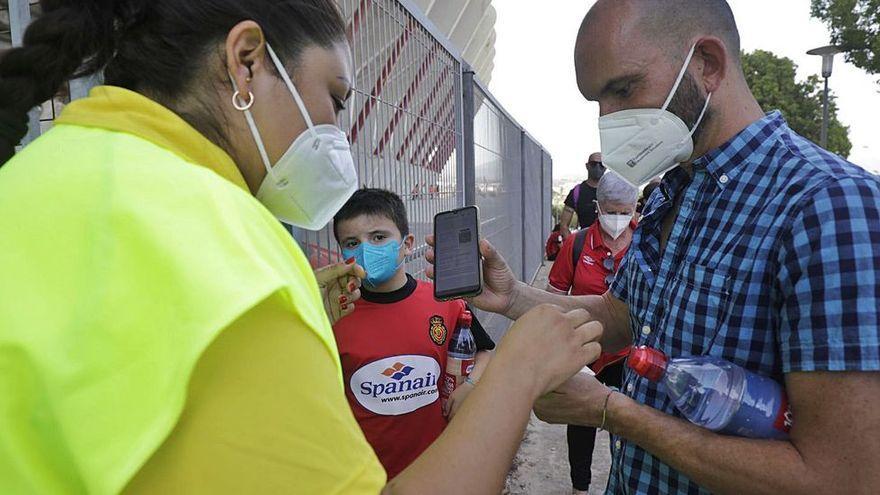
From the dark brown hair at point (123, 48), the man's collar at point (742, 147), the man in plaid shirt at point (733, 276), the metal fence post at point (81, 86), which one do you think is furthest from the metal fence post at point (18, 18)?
the man's collar at point (742, 147)

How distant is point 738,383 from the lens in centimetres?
132

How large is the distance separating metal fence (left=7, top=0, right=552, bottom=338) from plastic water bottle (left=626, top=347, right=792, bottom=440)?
4.61 feet

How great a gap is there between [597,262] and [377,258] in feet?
6.76

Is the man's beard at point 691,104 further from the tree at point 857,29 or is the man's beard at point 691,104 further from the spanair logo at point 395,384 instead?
the tree at point 857,29

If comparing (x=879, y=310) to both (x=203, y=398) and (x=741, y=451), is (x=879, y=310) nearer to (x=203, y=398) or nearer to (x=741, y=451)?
(x=741, y=451)

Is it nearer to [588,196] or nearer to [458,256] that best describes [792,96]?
[588,196]

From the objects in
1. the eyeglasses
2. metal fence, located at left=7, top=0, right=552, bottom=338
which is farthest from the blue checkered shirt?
the eyeglasses

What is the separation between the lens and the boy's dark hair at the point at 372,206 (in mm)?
2502

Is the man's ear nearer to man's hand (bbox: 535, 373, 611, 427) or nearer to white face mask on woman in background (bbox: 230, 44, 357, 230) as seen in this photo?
man's hand (bbox: 535, 373, 611, 427)

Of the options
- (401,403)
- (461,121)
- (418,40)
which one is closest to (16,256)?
(401,403)

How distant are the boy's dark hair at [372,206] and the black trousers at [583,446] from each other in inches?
79.6

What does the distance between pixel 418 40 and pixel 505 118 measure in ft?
13.7

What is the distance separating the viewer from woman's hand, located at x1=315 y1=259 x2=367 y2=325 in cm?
215

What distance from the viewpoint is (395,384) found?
244cm
